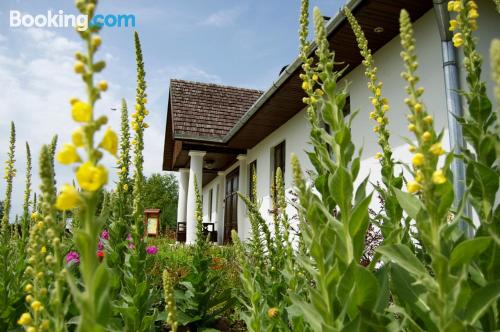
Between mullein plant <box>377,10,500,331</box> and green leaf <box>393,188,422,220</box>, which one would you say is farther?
green leaf <box>393,188,422,220</box>

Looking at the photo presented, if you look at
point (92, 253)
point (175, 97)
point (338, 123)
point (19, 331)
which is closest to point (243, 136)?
point (175, 97)

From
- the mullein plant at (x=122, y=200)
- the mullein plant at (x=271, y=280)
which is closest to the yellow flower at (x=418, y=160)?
the mullein plant at (x=271, y=280)

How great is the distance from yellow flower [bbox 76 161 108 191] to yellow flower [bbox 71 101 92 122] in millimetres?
120

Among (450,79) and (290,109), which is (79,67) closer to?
(450,79)

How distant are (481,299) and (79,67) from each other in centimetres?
139

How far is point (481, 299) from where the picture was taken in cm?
127

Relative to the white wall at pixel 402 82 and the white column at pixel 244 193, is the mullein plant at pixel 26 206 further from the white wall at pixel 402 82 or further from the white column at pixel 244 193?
the white column at pixel 244 193

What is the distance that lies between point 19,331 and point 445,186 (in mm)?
3047

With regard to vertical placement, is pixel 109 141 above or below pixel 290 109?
below

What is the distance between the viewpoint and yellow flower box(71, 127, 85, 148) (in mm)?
984

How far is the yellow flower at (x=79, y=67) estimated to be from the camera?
99 cm

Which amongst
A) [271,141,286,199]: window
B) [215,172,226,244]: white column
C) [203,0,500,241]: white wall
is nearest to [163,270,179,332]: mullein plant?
[203,0,500,241]: white wall

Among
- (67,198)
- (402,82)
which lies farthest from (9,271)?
(402,82)

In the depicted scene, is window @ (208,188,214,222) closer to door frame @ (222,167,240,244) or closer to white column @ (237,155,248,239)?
door frame @ (222,167,240,244)
